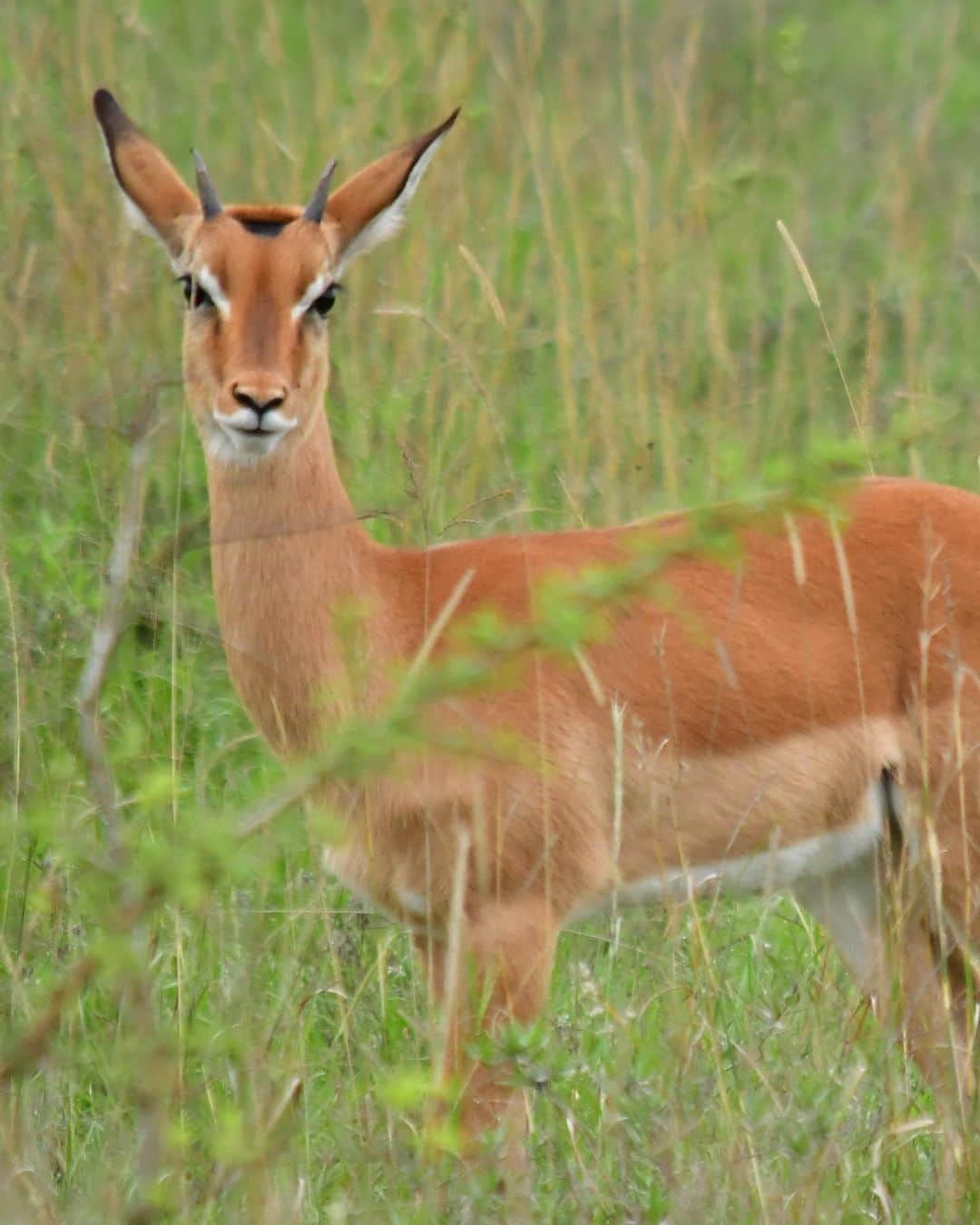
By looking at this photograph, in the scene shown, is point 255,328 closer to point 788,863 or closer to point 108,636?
point 788,863

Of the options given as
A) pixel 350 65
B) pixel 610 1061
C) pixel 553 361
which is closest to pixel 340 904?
pixel 610 1061

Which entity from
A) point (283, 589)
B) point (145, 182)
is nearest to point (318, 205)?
point (145, 182)

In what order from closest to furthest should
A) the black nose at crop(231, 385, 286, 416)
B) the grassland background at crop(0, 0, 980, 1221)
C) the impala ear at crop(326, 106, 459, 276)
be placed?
the grassland background at crop(0, 0, 980, 1221) < the black nose at crop(231, 385, 286, 416) < the impala ear at crop(326, 106, 459, 276)

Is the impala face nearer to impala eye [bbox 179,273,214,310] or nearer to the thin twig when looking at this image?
impala eye [bbox 179,273,214,310]

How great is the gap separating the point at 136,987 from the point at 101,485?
300cm

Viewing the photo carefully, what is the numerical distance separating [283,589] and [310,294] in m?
0.49

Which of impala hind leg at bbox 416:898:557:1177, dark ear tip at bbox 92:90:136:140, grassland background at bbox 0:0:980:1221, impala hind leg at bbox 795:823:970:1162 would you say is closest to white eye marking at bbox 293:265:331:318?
grassland background at bbox 0:0:980:1221

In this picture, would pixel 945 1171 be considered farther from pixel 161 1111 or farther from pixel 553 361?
pixel 553 361

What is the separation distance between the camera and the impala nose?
3.46 m

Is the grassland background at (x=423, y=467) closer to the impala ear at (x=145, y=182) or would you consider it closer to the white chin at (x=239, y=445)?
the white chin at (x=239, y=445)

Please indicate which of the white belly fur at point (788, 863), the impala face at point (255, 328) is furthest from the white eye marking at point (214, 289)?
the white belly fur at point (788, 863)

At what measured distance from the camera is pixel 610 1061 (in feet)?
10.8

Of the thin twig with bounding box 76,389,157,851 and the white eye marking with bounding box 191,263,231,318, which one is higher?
the white eye marking with bounding box 191,263,231,318

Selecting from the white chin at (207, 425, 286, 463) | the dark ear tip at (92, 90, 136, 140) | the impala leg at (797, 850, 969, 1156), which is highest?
the dark ear tip at (92, 90, 136, 140)
